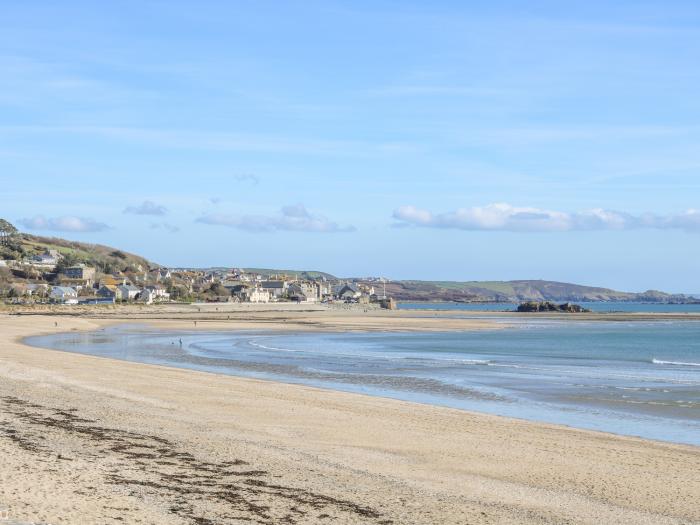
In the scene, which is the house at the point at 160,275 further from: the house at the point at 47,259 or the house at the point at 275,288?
the house at the point at 275,288

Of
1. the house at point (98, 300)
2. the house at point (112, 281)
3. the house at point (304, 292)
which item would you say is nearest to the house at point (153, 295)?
the house at point (112, 281)

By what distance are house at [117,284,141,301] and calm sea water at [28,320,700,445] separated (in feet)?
227

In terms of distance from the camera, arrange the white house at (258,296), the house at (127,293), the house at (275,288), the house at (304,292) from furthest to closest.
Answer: the house at (275,288) → the house at (304,292) → the white house at (258,296) → the house at (127,293)

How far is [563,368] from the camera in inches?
1312

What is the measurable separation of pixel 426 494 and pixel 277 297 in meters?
167

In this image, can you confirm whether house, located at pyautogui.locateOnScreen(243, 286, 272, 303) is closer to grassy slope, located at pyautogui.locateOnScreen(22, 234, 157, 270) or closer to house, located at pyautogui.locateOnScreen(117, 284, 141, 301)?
grassy slope, located at pyautogui.locateOnScreen(22, 234, 157, 270)

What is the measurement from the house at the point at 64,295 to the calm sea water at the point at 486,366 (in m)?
56.0

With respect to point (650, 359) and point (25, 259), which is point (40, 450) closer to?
point (650, 359)

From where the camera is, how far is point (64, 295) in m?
112

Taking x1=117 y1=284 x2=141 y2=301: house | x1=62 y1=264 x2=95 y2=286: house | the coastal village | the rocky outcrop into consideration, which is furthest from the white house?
the rocky outcrop

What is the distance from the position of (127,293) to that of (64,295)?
52.9 feet

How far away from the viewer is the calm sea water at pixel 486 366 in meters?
20.8

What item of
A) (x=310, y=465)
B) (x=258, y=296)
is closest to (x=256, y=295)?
(x=258, y=296)

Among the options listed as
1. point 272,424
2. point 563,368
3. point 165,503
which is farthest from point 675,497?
point 563,368
